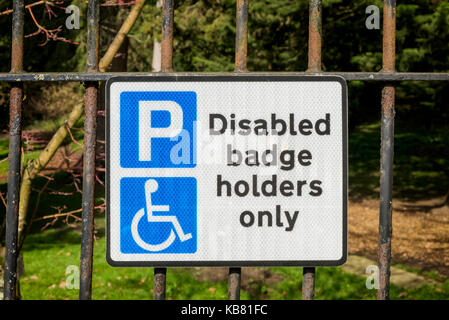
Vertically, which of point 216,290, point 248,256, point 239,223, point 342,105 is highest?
point 342,105

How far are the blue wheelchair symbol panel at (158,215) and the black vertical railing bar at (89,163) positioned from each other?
0.57 feet

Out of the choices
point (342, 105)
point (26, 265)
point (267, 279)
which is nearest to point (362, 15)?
point (267, 279)

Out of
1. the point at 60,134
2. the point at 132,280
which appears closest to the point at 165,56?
the point at 60,134

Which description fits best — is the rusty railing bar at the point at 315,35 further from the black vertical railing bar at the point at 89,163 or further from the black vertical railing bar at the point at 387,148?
the black vertical railing bar at the point at 89,163

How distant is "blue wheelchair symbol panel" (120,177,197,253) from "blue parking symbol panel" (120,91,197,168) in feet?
0.28

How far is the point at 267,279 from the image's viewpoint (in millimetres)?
8266

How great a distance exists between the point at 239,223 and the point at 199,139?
40cm

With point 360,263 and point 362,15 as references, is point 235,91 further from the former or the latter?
point 362,15

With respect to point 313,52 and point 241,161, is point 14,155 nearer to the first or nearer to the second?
point 241,161

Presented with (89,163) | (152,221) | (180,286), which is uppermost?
(89,163)

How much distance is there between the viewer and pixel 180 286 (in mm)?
7941

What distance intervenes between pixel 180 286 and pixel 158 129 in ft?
19.6

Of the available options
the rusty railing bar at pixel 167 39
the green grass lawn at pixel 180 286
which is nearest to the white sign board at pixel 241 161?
the rusty railing bar at pixel 167 39

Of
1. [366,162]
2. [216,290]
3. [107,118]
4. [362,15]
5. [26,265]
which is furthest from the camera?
[366,162]
